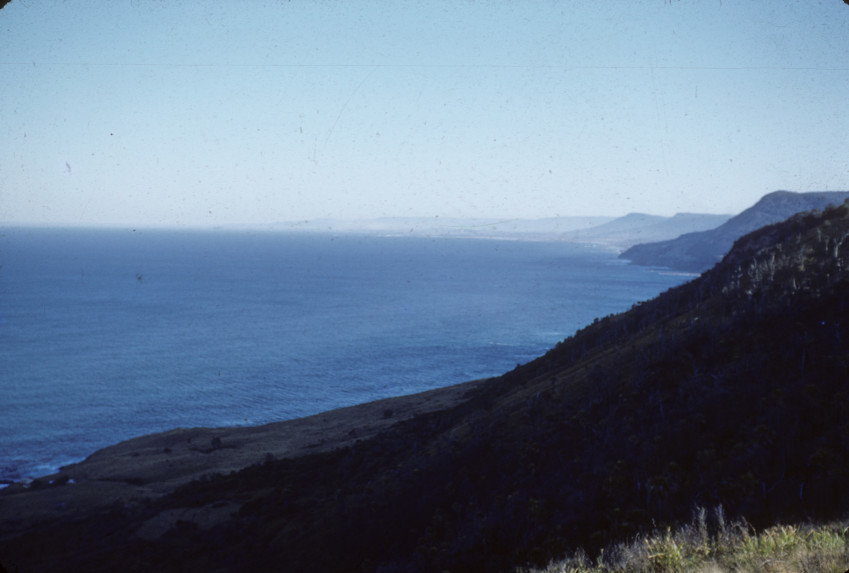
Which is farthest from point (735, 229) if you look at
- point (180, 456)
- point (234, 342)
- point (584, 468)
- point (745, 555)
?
point (745, 555)

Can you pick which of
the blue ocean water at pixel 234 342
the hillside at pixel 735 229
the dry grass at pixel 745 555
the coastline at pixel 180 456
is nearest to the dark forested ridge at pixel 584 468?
the coastline at pixel 180 456

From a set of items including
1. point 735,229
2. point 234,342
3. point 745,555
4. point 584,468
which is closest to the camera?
point 745,555

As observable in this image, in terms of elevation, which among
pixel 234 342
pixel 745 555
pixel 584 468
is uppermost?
pixel 745 555

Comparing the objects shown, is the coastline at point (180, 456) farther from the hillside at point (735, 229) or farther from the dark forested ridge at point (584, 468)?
the hillside at point (735, 229)

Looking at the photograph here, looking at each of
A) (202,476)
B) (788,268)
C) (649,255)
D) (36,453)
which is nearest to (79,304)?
(36,453)

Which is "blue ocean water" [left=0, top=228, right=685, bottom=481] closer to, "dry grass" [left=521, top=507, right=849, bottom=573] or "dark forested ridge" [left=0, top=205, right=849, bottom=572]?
"dark forested ridge" [left=0, top=205, right=849, bottom=572]

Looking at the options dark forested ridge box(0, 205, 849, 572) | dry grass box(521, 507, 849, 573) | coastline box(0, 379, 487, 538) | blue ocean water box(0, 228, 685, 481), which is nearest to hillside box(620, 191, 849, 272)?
blue ocean water box(0, 228, 685, 481)

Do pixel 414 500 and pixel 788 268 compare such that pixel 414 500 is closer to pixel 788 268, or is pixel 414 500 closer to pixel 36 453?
pixel 788 268

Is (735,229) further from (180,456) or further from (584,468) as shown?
(584,468)

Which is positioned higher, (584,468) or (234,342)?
(584,468)
